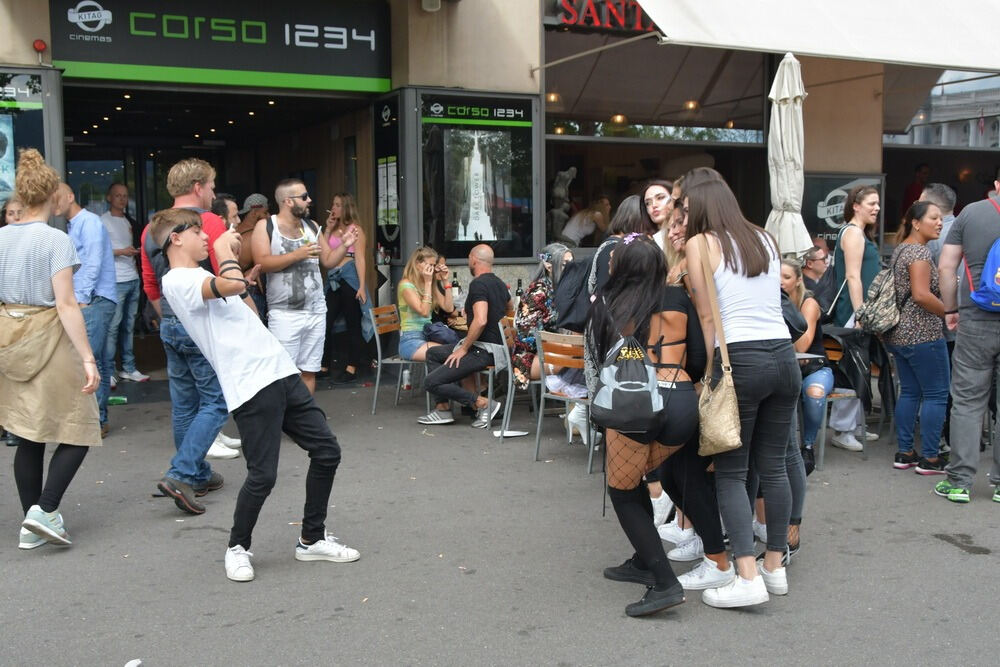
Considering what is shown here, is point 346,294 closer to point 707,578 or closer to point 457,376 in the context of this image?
point 457,376

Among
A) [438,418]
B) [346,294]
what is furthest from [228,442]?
[346,294]

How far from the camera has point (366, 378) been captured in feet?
33.1

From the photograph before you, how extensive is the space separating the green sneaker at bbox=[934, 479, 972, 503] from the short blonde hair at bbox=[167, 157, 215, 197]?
4700 mm

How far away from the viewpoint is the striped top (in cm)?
505

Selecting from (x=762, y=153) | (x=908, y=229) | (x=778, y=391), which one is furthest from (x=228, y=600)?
(x=762, y=153)

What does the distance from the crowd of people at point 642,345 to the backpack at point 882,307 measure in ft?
0.13

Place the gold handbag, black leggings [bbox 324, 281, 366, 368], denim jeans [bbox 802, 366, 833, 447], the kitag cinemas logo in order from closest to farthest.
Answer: the gold handbag
denim jeans [bbox 802, 366, 833, 447]
the kitag cinemas logo
black leggings [bbox 324, 281, 366, 368]

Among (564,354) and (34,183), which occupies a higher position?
(34,183)

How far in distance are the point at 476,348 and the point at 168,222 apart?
3.25 m

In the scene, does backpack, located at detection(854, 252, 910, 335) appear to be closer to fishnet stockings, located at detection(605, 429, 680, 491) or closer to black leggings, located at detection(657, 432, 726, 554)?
black leggings, located at detection(657, 432, 726, 554)

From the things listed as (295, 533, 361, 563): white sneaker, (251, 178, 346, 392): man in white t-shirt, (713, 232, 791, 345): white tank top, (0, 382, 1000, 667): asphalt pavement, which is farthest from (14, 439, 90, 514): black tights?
(713, 232, 791, 345): white tank top

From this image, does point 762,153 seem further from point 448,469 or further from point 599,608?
point 599,608

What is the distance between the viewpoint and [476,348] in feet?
25.9

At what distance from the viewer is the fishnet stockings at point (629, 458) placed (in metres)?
4.12
